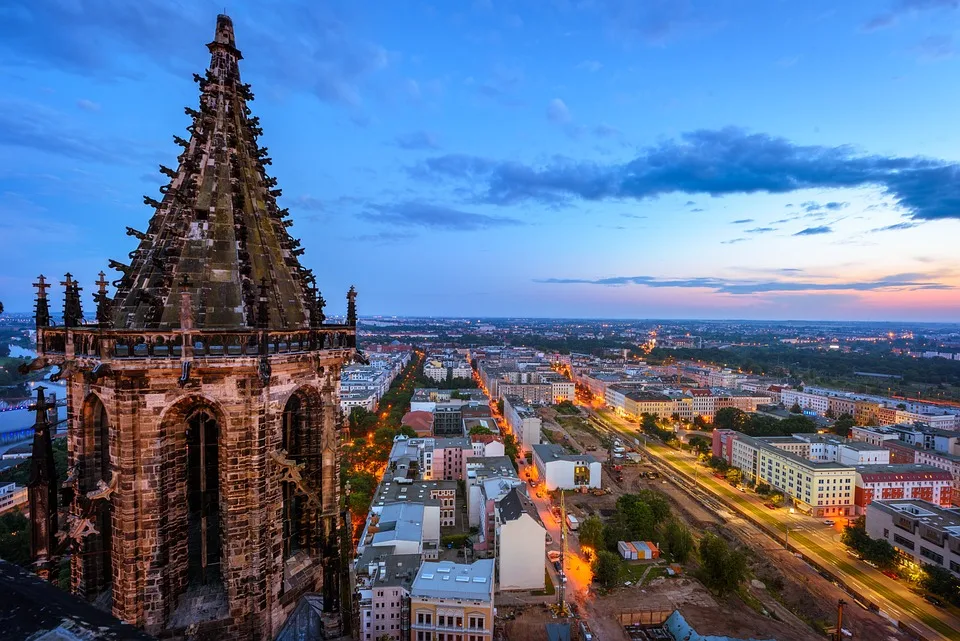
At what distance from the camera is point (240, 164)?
29.2ft

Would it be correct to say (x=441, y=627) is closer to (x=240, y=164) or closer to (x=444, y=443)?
(x=240, y=164)

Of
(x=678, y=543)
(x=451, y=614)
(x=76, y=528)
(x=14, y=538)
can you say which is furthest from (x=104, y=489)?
(x=678, y=543)

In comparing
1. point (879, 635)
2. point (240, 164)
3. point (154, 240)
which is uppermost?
point (240, 164)

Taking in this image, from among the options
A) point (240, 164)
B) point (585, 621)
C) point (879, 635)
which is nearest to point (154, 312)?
point (240, 164)

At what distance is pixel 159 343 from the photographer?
24.8 ft

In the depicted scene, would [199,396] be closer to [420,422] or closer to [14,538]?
[14,538]

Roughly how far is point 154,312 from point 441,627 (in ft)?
106

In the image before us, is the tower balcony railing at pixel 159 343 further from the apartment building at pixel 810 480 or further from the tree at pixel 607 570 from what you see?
the apartment building at pixel 810 480

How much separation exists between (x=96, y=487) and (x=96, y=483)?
214 mm

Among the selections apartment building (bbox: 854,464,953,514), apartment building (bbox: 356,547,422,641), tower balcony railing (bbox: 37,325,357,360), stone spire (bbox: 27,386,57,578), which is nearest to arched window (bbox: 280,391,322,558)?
tower balcony railing (bbox: 37,325,357,360)

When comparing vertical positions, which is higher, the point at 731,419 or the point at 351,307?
the point at 351,307

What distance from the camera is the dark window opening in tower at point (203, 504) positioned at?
27.8 feet

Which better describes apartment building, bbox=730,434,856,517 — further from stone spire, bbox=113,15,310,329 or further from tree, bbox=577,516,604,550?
stone spire, bbox=113,15,310,329

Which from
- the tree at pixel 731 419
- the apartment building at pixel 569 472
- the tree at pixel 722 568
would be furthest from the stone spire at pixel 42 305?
the tree at pixel 731 419
